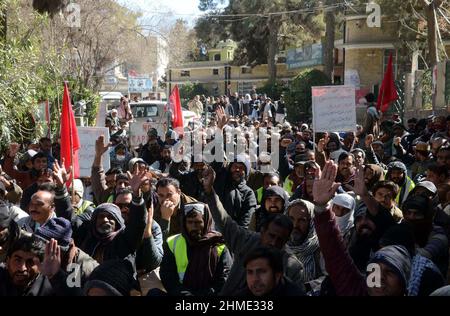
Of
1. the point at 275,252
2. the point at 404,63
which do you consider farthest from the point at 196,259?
the point at 404,63

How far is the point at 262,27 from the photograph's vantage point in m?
36.8

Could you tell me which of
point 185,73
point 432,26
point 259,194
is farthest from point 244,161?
point 185,73

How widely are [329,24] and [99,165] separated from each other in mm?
25614

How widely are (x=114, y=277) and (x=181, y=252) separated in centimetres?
71

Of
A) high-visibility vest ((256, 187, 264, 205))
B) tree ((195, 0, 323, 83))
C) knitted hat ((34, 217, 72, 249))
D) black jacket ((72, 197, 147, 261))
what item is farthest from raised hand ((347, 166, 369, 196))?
tree ((195, 0, 323, 83))

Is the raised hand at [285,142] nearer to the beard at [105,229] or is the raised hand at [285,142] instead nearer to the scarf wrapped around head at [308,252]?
the scarf wrapped around head at [308,252]

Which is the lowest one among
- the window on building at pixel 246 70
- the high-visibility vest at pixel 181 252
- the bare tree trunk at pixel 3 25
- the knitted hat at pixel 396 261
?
the high-visibility vest at pixel 181 252

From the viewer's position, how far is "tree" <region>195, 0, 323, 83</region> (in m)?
34.3

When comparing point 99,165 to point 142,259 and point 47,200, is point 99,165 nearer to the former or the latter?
point 47,200

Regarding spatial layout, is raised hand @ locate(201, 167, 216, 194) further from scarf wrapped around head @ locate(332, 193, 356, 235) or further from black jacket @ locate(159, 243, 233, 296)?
scarf wrapped around head @ locate(332, 193, 356, 235)

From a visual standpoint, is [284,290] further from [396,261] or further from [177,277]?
[177,277]

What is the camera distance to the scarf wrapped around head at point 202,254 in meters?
4.33

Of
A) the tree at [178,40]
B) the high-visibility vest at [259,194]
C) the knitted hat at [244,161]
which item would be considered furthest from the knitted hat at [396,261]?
the tree at [178,40]

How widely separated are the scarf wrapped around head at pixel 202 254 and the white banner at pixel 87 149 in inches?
137
